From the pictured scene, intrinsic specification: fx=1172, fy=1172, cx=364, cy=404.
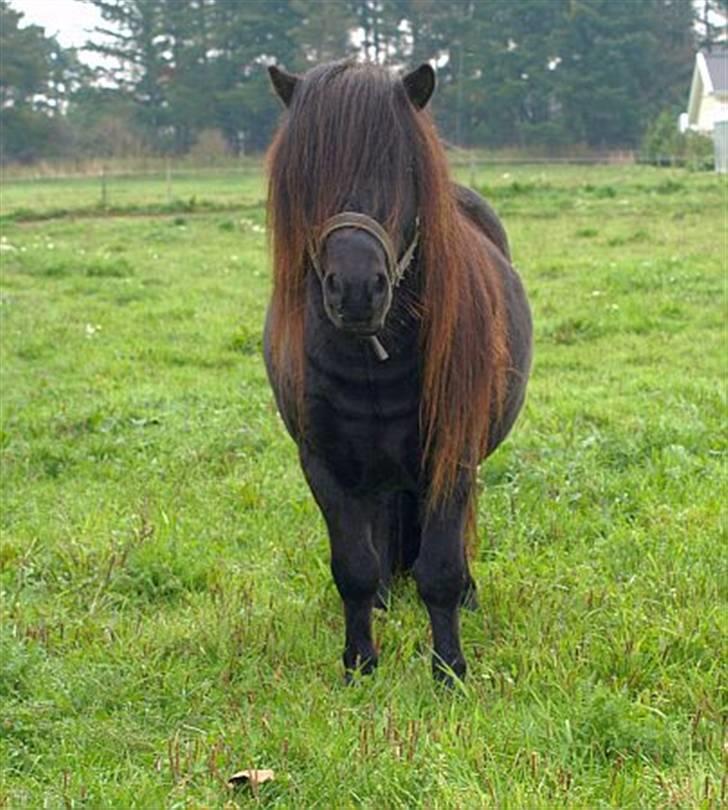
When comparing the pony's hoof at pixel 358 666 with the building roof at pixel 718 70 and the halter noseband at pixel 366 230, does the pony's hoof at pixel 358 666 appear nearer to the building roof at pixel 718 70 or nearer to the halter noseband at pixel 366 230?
the halter noseband at pixel 366 230

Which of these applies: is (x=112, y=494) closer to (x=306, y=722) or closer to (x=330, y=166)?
(x=306, y=722)

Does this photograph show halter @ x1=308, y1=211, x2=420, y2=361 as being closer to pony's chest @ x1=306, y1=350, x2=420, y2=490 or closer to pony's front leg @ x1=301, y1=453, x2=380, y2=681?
pony's chest @ x1=306, y1=350, x2=420, y2=490

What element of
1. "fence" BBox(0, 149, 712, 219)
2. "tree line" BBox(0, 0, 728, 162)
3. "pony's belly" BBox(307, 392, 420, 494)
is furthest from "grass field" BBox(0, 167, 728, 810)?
"tree line" BBox(0, 0, 728, 162)

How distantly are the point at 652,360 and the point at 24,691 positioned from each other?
6.00m

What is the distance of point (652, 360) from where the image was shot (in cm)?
851

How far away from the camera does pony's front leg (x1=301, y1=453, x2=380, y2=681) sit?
142 inches

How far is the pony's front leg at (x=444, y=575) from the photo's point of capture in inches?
139

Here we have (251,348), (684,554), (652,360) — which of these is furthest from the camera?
(251,348)

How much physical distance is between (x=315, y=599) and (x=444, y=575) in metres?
0.90

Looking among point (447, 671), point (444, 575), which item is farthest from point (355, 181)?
point (447, 671)

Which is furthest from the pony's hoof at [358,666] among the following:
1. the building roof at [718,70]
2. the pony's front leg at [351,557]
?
the building roof at [718,70]

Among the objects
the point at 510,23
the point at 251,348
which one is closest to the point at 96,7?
the point at 510,23

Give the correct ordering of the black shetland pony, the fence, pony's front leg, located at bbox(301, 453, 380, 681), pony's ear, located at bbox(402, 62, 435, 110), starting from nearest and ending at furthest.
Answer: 1. the black shetland pony
2. pony's ear, located at bbox(402, 62, 435, 110)
3. pony's front leg, located at bbox(301, 453, 380, 681)
4. the fence

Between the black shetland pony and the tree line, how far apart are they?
128ft
